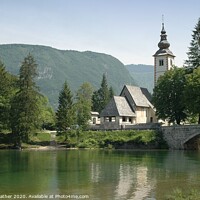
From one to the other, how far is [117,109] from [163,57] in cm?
1827

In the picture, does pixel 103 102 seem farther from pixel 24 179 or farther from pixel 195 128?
pixel 24 179

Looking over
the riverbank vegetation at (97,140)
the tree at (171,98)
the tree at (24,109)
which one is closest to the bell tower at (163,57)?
the tree at (171,98)

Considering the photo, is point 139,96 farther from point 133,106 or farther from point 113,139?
point 113,139

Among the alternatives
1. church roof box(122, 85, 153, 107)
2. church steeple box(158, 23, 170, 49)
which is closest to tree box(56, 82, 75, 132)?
church roof box(122, 85, 153, 107)

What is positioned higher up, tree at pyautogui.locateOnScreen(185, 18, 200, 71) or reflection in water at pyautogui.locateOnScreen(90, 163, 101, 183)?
tree at pyautogui.locateOnScreen(185, 18, 200, 71)

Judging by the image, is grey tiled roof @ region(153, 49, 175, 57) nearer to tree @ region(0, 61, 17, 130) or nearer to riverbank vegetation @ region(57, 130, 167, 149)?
riverbank vegetation @ region(57, 130, 167, 149)

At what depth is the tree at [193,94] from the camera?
62.2 metres

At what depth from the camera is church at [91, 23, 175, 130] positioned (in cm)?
7875

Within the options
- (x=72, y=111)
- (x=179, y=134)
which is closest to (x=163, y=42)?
(x=72, y=111)

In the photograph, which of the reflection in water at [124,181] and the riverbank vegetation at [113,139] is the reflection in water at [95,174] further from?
the riverbank vegetation at [113,139]

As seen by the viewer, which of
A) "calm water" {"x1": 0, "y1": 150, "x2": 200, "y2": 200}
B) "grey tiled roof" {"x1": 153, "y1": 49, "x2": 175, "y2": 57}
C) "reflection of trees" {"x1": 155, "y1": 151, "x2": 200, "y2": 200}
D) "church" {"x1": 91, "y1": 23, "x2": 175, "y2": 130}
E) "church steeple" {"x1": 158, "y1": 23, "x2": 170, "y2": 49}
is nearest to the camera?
"calm water" {"x1": 0, "y1": 150, "x2": 200, "y2": 200}

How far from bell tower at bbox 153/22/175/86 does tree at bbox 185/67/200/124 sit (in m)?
25.0

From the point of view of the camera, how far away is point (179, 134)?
2589 inches

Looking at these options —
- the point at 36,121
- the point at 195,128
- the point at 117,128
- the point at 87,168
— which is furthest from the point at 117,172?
the point at 117,128
